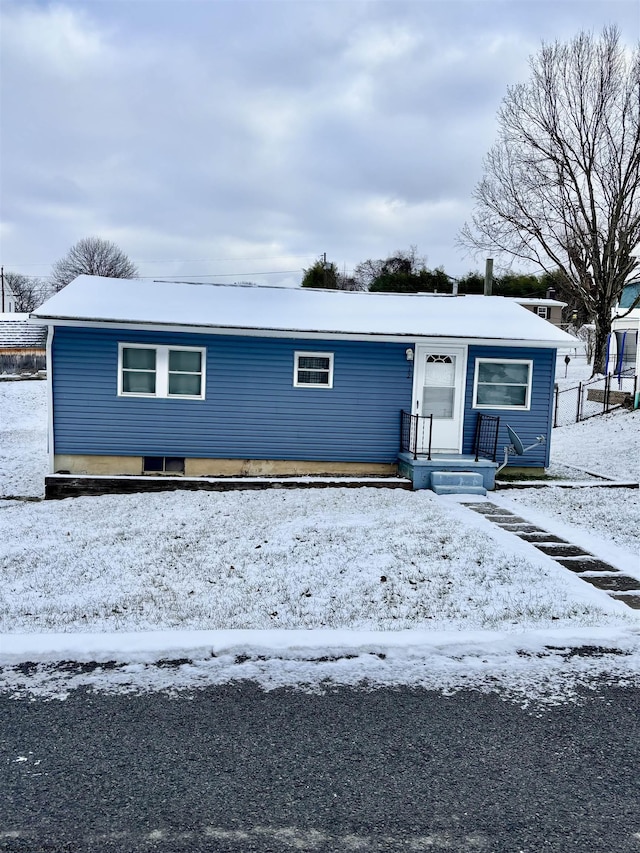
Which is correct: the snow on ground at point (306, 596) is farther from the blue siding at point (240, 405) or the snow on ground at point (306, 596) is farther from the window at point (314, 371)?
the window at point (314, 371)

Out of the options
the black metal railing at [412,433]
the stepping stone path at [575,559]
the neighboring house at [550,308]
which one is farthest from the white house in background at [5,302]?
the stepping stone path at [575,559]

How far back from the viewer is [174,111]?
15.8 m

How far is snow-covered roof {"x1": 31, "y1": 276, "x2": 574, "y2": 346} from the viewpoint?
1092 centimetres

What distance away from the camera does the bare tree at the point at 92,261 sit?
58344 millimetres

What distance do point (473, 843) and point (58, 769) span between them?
1926mm

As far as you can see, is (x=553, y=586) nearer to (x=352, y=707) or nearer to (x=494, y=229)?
(x=352, y=707)

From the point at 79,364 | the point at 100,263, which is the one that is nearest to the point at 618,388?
the point at 79,364

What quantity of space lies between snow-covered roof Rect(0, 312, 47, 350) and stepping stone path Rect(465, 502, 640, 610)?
25.3 meters

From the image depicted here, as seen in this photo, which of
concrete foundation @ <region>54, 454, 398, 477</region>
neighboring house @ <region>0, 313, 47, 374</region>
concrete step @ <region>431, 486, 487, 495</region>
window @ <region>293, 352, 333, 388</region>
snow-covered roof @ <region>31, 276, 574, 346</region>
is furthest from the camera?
neighboring house @ <region>0, 313, 47, 374</region>

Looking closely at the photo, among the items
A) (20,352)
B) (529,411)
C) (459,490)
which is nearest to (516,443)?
(529,411)

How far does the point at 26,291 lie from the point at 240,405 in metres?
65.8

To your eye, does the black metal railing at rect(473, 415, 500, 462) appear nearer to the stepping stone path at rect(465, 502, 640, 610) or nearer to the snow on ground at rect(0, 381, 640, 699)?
the snow on ground at rect(0, 381, 640, 699)

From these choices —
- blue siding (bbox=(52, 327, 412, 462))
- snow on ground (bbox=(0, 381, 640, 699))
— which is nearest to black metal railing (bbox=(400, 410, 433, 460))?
blue siding (bbox=(52, 327, 412, 462))

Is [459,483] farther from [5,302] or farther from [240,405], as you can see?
[5,302]
